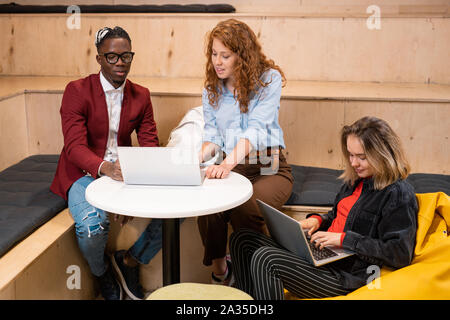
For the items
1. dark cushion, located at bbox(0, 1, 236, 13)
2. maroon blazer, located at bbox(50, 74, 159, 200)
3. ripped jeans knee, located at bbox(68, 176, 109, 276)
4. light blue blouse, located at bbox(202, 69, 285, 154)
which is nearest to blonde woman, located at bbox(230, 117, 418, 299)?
light blue blouse, located at bbox(202, 69, 285, 154)

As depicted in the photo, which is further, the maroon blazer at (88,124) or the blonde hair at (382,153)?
the maroon blazer at (88,124)

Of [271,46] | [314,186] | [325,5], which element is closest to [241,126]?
[314,186]

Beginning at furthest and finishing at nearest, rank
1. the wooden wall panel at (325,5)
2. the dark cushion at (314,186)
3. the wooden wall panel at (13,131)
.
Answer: the wooden wall panel at (325,5), the wooden wall panel at (13,131), the dark cushion at (314,186)

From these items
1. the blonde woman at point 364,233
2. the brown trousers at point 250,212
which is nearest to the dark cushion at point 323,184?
the brown trousers at point 250,212

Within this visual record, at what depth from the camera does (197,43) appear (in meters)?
3.39

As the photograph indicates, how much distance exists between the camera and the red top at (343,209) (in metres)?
1.78

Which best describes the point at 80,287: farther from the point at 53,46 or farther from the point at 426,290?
the point at 53,46

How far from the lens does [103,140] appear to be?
2.28 meters

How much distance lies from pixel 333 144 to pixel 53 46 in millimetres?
1984

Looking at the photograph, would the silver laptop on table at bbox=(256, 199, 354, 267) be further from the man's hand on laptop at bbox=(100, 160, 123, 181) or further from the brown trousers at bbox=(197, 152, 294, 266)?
the man's hand on laptop at bbox=(100, 160, 123, 181)

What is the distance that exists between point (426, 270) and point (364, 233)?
0.73 ft

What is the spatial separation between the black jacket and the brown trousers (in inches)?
18.5

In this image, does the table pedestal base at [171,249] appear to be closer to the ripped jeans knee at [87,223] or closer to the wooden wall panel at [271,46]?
the ripped jeans knee at [87,223]
